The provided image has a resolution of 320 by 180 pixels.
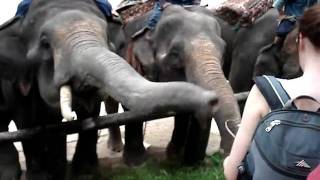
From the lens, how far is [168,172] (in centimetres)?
502

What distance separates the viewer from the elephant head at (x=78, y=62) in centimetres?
289

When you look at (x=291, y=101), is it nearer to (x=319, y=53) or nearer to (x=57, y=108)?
(x=319, y=53)

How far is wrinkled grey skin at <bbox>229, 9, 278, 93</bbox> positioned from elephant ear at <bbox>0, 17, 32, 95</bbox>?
1.86m

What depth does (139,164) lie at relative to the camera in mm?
5098

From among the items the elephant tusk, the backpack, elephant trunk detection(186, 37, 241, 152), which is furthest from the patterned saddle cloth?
the backpack

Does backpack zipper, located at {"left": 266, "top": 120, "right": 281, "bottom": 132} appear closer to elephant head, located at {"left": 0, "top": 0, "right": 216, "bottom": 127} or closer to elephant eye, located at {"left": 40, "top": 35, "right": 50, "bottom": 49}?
elephant head, located at {"left": 0, "top": 0, "right": 216, "bottom": 127}

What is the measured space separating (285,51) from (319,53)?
2.36 meters

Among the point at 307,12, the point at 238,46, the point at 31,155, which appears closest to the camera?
the point at 307,12

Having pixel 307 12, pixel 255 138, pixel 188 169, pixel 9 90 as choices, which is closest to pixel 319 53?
pixel 307 12

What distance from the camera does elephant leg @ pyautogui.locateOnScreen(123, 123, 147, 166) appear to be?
5.05 m

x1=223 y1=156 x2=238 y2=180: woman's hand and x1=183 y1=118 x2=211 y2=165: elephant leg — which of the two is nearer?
x1=223 y1=156 x2=238 y2=180: woman's hand

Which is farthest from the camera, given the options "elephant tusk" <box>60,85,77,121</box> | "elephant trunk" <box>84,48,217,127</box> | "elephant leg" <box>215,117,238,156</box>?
"elephant leg" <box>215,117,238,156</box>

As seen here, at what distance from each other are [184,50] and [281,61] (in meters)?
0.72

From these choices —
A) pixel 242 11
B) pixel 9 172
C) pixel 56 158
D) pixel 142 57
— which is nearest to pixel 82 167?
pixel 56 158
